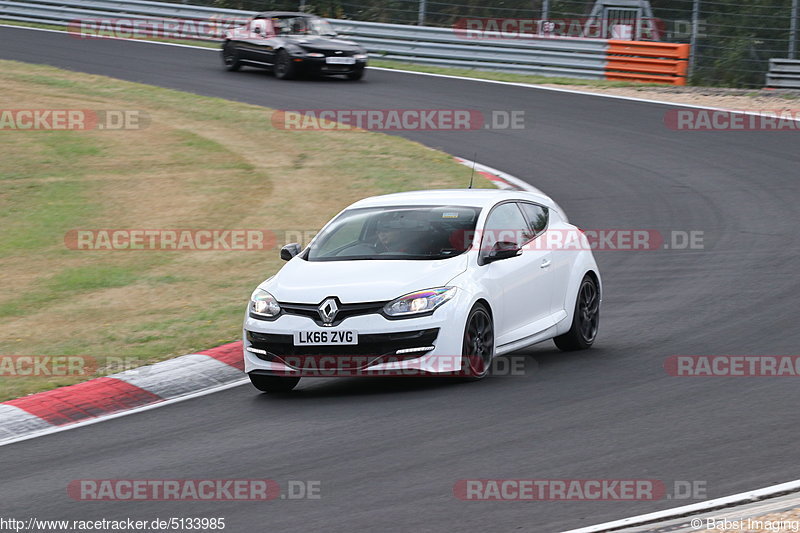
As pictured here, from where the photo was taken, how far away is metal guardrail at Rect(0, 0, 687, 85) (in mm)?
29312

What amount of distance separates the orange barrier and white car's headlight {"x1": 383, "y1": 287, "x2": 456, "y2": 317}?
68.8ft

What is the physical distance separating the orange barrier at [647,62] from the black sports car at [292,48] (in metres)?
5.99

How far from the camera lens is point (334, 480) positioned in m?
7.24

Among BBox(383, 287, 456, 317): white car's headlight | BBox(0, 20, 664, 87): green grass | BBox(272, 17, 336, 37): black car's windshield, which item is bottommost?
BBox(383, 287, 456, 317): white car's headlight

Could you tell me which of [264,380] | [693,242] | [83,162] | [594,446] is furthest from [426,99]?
[594,446]

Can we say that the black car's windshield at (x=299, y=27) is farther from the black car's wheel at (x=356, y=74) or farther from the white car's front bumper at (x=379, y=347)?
the white car's front bumper at (x=379, y=347)

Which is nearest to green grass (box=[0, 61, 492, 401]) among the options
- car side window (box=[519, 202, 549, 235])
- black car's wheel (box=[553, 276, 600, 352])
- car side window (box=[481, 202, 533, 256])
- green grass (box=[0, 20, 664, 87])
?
car side window (box=[481, 202, 533, 256])

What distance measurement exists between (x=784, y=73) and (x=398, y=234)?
2036cm

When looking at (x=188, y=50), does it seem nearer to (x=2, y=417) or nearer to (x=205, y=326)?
(x=205, y=326)

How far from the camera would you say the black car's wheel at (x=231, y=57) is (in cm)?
2988

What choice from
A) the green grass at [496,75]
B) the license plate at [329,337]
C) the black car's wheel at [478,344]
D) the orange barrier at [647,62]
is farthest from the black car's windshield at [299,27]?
the license plate at [329,337]

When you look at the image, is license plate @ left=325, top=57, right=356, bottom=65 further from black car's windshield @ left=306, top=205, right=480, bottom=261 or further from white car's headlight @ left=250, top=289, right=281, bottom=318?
white car's headlight @ left=250, top=289, right=281, bottom=318

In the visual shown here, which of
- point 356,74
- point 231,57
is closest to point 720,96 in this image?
point 356,74

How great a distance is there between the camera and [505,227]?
34.6 ft
